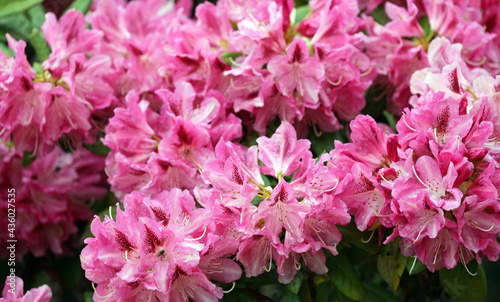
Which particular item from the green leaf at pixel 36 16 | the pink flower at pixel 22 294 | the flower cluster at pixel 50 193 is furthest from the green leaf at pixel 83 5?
the pink flower at pixel 22 294

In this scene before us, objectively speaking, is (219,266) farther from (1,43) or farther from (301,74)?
(1,43)

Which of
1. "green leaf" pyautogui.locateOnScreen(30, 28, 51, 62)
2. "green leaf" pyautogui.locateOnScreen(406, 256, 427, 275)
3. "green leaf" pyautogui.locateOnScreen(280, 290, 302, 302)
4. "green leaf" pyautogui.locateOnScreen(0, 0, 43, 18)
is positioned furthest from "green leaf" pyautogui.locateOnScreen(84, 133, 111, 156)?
"green leaf" pyautogui.locateOnScreen(406, 256, 427, 275)

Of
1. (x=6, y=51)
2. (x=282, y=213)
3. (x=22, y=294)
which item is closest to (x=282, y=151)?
(x=282, y=213)

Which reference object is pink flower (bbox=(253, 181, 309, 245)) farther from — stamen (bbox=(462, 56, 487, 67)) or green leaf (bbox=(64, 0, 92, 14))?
green leaf (bbox=(64, 0, 92, 14))

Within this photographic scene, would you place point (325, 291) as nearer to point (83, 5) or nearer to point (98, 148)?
point (98, 148)

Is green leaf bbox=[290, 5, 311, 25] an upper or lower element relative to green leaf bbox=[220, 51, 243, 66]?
lower

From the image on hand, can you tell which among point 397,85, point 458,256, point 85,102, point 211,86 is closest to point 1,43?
point 85,102
